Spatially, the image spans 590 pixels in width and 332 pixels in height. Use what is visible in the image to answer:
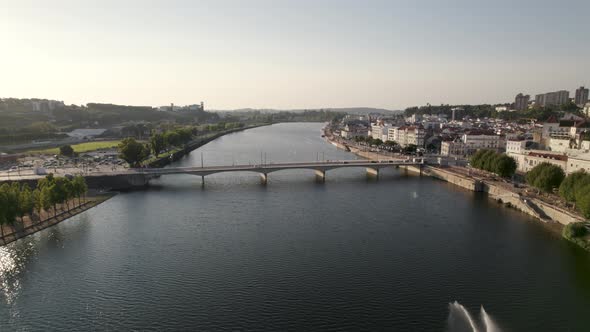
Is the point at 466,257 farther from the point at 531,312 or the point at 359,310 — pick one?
the point at 359,310

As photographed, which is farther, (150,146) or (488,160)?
(150,146)

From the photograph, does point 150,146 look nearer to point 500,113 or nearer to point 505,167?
point 505,167

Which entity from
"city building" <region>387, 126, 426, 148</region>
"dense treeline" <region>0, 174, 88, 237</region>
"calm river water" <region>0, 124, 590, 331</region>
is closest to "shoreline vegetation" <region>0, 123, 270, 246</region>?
"dense treeline" <region>0, 174, 88, 237</region>

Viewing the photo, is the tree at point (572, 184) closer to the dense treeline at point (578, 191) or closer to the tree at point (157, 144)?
the dense treeline at point (578, 191)

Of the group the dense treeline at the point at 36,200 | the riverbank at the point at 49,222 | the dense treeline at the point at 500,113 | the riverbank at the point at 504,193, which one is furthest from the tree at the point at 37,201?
the dense treeline at the point at 500,113

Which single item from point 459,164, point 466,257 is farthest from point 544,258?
point 459,164

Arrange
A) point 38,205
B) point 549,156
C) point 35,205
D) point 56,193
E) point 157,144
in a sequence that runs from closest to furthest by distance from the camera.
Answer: point 35,205
point 38,205
point 56,193
point 549,156
point 157,144

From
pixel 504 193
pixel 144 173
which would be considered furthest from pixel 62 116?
pixel 504 193
